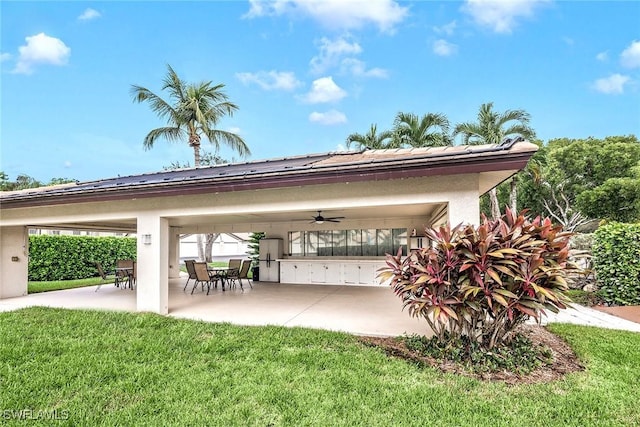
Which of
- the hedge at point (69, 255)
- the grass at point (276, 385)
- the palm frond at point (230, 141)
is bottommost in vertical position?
the grass at point (276, 385)

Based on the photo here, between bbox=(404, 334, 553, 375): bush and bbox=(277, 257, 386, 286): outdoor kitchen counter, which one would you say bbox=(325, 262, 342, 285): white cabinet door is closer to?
bbox=(277, 257, 386, 286): outdoor kitchen counter

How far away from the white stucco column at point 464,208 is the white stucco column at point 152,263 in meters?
6.53

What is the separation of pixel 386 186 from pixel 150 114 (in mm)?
18395

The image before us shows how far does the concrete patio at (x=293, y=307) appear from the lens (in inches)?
287

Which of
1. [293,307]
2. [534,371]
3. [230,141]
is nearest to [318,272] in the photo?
→ [293,307]

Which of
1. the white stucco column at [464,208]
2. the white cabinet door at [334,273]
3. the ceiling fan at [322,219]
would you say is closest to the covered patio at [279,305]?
the white cabinet door at [334,273]

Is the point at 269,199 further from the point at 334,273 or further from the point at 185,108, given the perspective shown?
the point at 185,108

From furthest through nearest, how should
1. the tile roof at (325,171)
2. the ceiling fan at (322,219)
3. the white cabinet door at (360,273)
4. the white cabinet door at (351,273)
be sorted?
the white cabinet door at (351,273) < the white cabinet door at (360,273) < the ceiling fan at (322,219) < the tile roof at (325,171)

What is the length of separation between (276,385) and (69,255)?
1825cm

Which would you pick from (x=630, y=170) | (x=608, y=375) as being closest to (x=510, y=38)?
(x=630, y=170)

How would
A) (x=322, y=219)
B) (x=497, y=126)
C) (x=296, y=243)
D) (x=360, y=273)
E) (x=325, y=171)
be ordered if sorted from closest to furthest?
(x=325, y=171) → (x=322, y=219) → (x=360, y=273) → (x=296, y=243) → (x=497, y=126)

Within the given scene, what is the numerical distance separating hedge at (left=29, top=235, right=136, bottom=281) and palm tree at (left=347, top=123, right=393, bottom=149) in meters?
16.0

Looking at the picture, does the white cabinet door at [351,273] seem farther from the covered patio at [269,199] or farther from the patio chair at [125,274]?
the patio chair at [125,274]

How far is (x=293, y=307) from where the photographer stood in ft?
30.5
